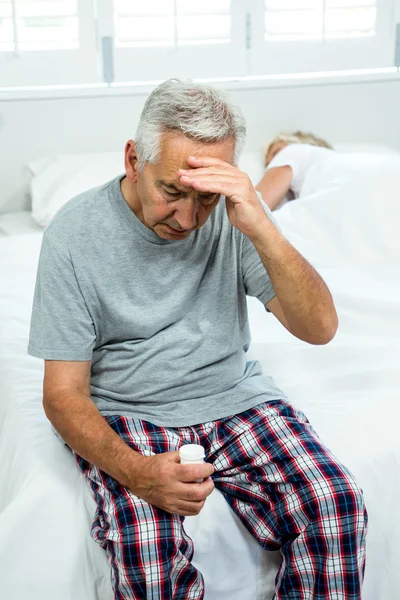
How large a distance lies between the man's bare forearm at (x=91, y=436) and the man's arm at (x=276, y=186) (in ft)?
5.43

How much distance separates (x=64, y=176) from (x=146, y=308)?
1.75m

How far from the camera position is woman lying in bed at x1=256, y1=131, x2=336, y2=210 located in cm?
282

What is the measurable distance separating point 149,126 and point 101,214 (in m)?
0.19

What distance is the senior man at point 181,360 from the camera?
1.21 meters

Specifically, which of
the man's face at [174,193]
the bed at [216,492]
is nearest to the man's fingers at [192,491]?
the bed at [216,492]

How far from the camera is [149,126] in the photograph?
128 centimetres

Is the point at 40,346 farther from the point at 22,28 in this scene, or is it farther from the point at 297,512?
the point at 22,28

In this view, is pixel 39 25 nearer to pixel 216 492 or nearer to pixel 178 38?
pixel 178 38

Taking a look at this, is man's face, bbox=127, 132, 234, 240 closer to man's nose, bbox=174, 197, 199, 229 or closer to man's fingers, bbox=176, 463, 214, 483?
man's nose, bbox=174, 197, 199, 229

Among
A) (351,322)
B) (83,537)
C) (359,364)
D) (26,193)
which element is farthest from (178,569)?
(26,193)

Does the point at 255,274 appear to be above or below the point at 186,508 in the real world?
above

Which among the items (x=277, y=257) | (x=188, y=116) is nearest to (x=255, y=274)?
(x=277, y=257)

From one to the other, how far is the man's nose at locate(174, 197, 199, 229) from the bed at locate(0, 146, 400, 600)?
43 cm

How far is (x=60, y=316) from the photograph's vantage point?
1328 millimetres
